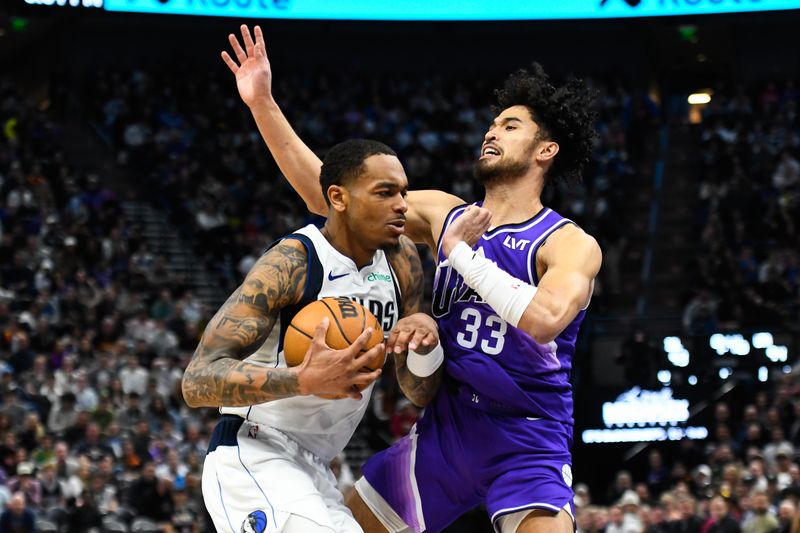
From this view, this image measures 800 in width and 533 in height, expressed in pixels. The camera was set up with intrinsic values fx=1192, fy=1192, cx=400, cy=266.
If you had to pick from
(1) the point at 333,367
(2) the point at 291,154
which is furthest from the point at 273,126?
(1) the point at 333,367

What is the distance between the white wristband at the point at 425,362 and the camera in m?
5.01

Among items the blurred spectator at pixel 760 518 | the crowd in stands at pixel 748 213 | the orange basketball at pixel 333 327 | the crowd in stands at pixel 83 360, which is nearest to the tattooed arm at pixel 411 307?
the orange basketball at pixel 333 327

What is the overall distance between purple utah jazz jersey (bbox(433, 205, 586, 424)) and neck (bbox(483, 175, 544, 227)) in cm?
7

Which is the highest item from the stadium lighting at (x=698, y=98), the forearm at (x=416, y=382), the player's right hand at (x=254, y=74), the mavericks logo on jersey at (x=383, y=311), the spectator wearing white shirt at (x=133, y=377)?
the stadium lighting at (x=698, y=98)

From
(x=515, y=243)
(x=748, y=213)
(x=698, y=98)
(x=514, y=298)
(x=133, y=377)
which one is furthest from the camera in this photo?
(x=698, y=98)

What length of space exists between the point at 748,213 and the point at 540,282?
16.1 meters

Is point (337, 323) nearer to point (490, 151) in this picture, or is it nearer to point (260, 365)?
point (260, 365)

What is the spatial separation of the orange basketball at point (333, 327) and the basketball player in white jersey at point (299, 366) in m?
0.06

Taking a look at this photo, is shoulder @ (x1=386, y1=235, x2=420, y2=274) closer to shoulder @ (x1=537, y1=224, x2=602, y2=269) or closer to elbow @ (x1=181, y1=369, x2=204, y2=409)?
shoulder @ (x1=537, y1=224, x2=602, y2=269)

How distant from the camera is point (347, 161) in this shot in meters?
4.91

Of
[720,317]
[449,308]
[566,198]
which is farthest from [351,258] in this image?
[566,198]

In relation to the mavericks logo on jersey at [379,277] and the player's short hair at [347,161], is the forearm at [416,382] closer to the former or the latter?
the mavericks logo on jersey at [379,277]

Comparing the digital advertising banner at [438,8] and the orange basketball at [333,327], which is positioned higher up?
the digital advertising banner at [438,8]

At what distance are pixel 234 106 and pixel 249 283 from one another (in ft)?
63.0
